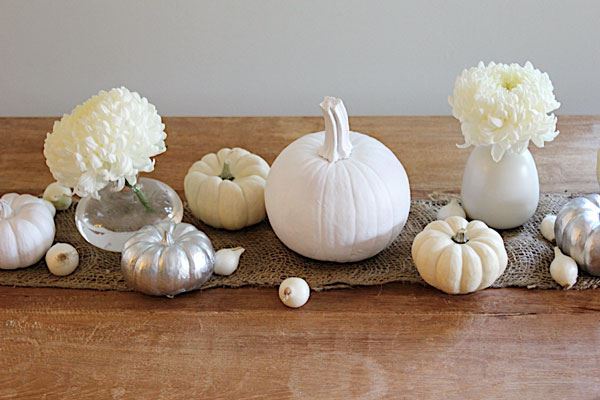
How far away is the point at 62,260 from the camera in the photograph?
3.60 ft

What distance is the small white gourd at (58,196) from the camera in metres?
1.25

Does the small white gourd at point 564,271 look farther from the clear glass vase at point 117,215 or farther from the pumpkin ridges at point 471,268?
the clear glass vase at point 117,215

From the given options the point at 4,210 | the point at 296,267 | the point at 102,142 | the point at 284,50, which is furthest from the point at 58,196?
the point at 284,50

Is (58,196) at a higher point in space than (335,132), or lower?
lower

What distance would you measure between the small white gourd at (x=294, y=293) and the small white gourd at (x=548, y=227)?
0.37m

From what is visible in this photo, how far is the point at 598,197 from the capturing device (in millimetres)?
1099

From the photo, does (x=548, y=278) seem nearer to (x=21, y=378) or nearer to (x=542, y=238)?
(x=542, y=238)

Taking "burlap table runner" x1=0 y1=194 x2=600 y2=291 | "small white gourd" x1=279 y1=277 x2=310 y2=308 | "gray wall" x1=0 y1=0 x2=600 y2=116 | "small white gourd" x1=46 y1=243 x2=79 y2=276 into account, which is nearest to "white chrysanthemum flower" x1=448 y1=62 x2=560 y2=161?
"burlap table runner" x1=0 y1=194 x2=600 y2=291

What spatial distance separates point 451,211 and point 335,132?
242mm

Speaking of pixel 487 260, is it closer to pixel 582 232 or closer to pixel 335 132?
pixel 582 232

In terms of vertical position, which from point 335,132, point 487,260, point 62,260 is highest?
point 335,132

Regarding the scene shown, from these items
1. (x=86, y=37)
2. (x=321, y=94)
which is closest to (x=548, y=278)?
(x=321, y=94)

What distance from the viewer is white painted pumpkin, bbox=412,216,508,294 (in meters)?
1.01

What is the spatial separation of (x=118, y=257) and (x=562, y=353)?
2.01 ft
